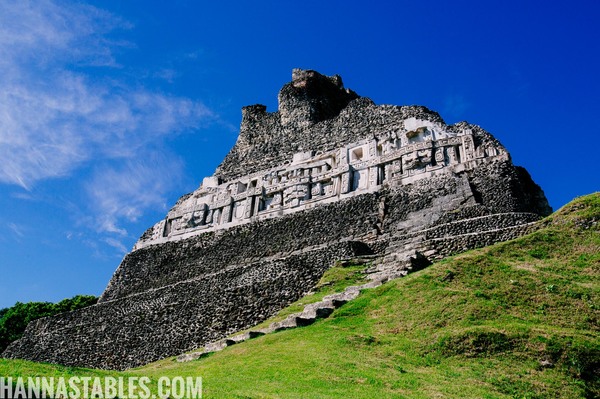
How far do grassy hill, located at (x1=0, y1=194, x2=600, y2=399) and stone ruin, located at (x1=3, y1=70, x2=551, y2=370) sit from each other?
91.5 inches

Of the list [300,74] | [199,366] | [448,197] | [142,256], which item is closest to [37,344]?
[142,256]

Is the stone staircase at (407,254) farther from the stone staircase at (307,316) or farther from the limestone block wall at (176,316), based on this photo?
the limestone block wall at (176,316)

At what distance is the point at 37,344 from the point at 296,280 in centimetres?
1328

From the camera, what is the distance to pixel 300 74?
3975 centimetres

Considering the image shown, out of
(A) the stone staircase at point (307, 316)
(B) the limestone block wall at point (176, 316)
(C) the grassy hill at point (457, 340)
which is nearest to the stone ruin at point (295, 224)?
(B) the limestone block wall at point (176, 316)

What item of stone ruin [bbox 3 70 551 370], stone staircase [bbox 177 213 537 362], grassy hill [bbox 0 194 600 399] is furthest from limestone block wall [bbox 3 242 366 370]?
grassy hill [bbox 0 194 600 399]

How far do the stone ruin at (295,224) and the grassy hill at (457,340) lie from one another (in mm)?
2324

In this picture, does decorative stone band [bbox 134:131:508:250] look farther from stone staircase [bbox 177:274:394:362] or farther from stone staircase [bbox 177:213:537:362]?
stone staircase [bbox 177:274:394:362]

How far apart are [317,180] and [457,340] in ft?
59.8

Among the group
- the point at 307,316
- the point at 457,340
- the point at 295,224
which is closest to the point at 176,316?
the point at 295,224

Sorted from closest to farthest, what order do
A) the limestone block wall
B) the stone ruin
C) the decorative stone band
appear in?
the limestone block wall, the stone ruin, the decorative stone band

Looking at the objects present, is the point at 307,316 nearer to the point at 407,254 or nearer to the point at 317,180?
the point at 407,254

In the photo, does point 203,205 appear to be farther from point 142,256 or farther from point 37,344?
point 37,344

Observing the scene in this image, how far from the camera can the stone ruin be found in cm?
2220
